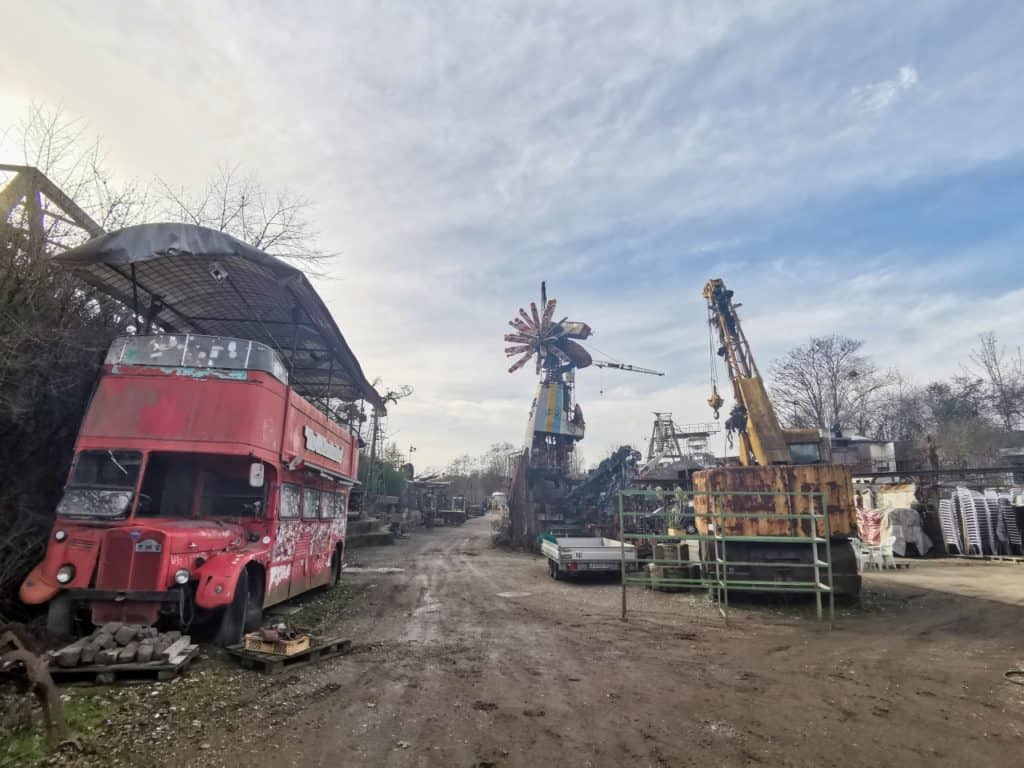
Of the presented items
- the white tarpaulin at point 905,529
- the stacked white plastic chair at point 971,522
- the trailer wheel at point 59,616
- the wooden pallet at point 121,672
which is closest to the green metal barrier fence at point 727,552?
the wooden pallet at point 121,672

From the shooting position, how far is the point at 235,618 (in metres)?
7.37

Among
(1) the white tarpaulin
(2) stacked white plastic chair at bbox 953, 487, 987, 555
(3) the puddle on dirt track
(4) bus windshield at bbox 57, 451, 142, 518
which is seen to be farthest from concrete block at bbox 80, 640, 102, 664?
(2) stacked white plastic chair at bbox 953, 487, 987, 555

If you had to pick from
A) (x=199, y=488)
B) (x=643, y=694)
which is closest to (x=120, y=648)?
(x=199, y=488)

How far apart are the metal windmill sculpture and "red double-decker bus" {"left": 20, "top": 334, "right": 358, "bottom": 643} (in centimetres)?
2720

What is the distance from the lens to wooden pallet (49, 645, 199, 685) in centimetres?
545

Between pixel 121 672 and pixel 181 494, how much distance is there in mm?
3134

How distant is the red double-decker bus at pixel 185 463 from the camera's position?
6.54 meters

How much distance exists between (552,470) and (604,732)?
2598 centimetres

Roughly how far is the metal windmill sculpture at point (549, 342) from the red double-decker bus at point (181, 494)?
27202 mm

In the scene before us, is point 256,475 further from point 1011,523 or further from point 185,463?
point 1011,523

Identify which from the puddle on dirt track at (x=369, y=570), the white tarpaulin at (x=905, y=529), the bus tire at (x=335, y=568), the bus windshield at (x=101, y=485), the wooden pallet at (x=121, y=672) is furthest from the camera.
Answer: the white tarpaulin at (x=905, y=529)

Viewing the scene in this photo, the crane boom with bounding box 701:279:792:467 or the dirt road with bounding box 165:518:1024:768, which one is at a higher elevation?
the crane boom with bounding box 701:279:792:467

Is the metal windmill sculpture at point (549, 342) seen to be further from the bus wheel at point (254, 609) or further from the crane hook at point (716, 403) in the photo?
the bus wheel at point (254, 609)

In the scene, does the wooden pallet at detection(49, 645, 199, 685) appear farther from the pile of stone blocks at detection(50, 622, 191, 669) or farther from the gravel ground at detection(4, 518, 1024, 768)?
the gravel ground at detection(4, 518, 1024, 768)
